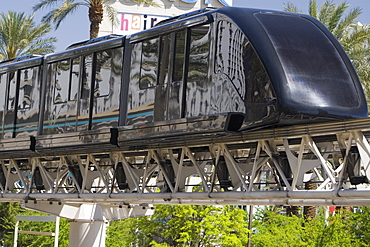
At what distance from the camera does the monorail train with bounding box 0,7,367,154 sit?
1432 centimetres

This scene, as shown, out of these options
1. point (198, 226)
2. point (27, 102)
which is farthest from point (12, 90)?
point (198, 226)

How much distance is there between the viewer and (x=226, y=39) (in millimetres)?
15180

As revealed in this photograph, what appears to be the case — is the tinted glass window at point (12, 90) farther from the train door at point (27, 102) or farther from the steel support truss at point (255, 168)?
the steel support truss at point (255, 168)

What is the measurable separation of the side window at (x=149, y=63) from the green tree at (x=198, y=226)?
20.1m

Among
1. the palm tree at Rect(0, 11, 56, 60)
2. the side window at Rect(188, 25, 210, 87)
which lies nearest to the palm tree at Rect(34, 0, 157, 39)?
the palm tree at Rect(0, 11, 56, 60)

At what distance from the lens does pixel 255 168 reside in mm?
15773

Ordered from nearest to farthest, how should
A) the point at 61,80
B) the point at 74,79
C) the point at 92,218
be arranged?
the point at 74,79 → the point at 61,80 → the point at 92,218

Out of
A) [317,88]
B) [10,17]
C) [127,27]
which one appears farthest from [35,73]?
[127,27]

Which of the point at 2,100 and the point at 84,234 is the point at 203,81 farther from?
the point at 84,234

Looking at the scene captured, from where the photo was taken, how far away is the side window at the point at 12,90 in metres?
22.7

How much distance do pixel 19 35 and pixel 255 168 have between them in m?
30.2

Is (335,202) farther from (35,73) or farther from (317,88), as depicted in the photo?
(35,73)

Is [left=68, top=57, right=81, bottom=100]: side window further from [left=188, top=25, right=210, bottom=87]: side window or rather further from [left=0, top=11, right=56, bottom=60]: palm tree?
[left=0, top=11, right=56, bottom=60]: palm tree

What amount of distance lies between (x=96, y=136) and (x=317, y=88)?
621 centimetres
